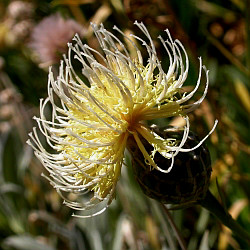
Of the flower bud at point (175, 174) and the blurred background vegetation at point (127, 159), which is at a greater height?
the flower bud at point (175, 174)

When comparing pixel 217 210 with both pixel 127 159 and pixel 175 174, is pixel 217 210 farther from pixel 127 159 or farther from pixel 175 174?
pixel 127 159

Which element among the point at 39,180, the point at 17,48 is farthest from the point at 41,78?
the point at 39,180

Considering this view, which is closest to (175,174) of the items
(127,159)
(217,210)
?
(217,210)

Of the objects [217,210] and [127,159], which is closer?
[217,210]

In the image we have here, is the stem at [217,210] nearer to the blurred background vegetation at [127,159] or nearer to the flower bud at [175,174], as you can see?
the flower bud at [175,174]

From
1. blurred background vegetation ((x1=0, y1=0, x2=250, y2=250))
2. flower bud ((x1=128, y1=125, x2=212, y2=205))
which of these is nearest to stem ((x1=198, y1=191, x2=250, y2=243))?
flower bud ((x1=128, y1=125, x2=212, y2=205))

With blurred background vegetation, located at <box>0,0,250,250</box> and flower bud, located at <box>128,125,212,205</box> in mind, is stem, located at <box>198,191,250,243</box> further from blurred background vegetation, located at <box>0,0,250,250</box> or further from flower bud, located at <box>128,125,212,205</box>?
blurred background vegetation, located at <box>0,0,250,250</box>

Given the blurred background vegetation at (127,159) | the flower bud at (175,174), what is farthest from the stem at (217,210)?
the blurred background vegetation at (127,159)
